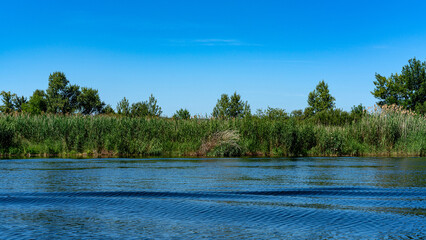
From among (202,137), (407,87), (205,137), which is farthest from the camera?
(407,87)

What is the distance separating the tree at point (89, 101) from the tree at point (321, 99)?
38.7 m

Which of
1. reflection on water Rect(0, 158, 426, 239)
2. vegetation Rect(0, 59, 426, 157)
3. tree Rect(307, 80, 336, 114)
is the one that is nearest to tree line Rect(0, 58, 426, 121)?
tree Rect(307, 80, 336, 114)

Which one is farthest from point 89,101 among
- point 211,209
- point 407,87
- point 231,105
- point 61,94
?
point 211,209

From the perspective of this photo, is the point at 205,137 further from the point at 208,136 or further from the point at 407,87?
the point at 407,87

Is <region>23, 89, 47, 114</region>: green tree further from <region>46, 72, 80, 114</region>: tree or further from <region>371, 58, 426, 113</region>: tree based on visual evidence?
<region>371, 58, 426, 113</region>: tree

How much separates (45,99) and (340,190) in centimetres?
7148

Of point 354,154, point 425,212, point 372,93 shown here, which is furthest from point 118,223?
point 372,93

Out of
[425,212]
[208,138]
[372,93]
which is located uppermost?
[372,93]

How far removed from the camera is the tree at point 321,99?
63.4m

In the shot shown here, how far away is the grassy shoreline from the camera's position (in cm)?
2397

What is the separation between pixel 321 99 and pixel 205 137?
4269 centimetres

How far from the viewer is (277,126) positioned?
2561 cm

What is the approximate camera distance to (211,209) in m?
6.62

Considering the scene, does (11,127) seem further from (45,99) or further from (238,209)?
(45,99)
